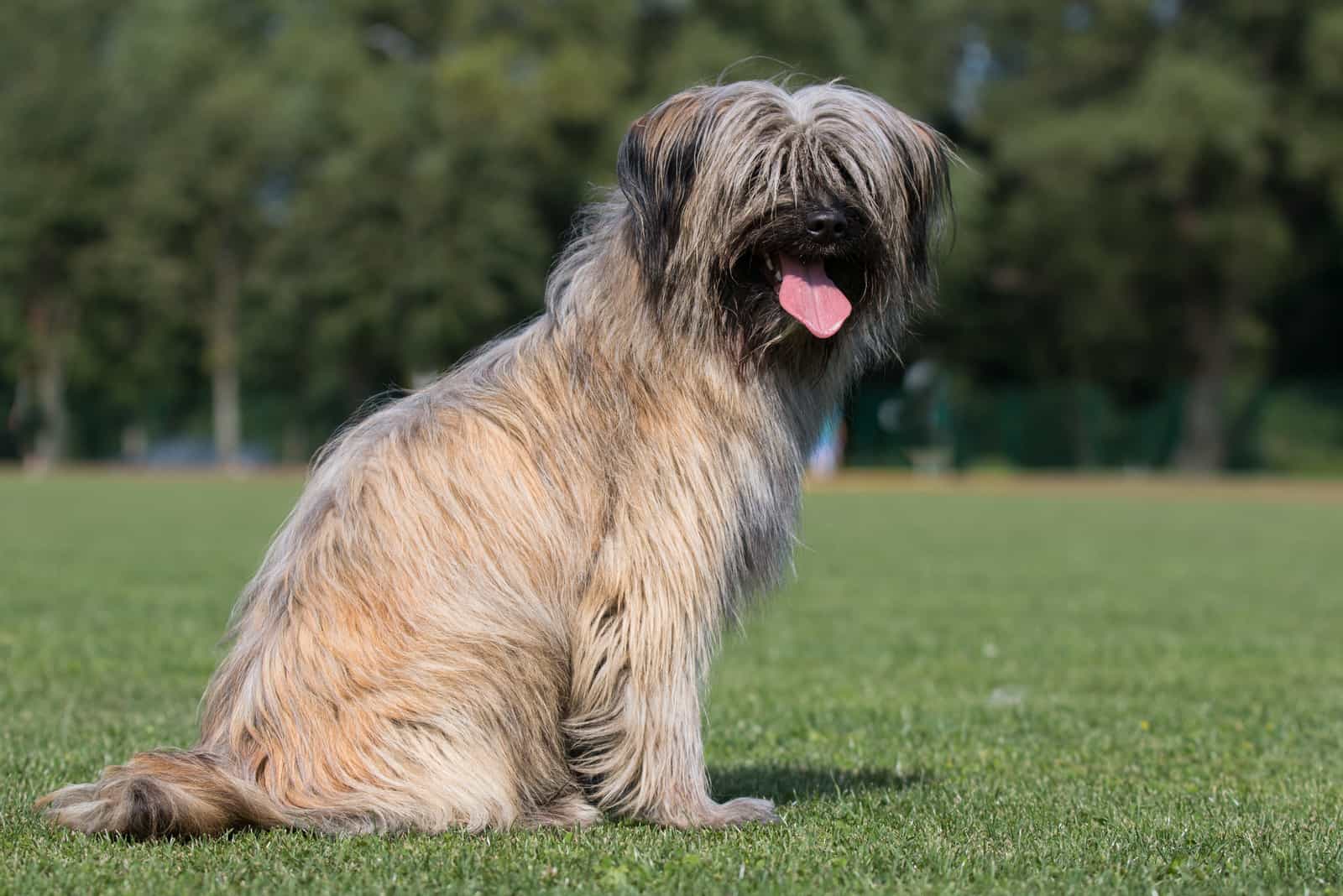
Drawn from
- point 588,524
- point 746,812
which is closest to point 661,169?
point 588,524

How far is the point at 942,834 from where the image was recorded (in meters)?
5.22

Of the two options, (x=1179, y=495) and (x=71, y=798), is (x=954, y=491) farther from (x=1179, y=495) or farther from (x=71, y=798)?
(x=71, y=798)

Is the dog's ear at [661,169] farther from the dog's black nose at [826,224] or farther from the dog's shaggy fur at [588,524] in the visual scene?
the dog's black nose at [826,224]

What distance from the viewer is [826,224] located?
16.8ft

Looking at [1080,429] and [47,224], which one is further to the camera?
[47,224]

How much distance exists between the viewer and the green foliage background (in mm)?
50312

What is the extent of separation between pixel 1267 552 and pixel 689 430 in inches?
689

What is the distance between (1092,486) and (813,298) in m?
42.6

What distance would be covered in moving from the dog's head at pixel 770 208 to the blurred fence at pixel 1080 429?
47.8 meters

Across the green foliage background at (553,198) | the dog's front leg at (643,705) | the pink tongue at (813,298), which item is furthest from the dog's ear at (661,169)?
the green foliage background at (553,198)

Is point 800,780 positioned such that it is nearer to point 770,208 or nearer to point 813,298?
point 813,298

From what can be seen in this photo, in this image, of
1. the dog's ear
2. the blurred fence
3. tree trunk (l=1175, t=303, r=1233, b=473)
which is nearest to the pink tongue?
the dog's ear

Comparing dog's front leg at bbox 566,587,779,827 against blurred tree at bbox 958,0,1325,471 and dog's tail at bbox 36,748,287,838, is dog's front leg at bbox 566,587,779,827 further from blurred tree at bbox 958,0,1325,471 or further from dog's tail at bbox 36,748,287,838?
blurred tree at bbox 958,0,1325,471

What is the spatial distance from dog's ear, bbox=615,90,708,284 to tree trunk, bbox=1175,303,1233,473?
1984 inches
